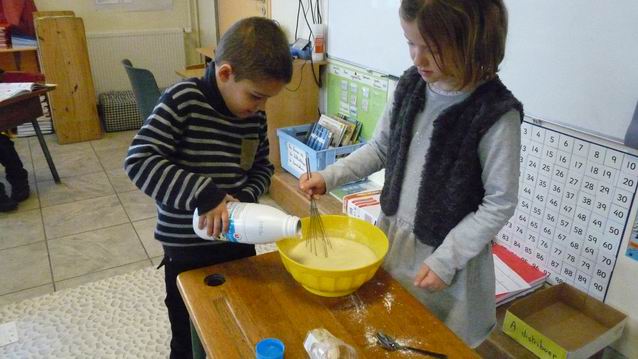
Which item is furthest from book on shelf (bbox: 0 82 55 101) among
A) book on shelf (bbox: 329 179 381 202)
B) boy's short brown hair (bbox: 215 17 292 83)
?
boy's short brown hair (bbox: 215 17 292 83)

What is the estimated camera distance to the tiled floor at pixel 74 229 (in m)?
2.26

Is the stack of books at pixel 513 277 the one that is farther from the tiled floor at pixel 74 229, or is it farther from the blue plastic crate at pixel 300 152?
the tiled floor at pixel 74 229

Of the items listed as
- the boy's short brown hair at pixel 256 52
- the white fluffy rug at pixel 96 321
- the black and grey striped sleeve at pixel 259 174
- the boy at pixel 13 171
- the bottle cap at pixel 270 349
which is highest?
the boy's short brown hair at pixel 256 52

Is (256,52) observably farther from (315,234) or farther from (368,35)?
(368,35)

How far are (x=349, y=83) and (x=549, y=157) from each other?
1280mm

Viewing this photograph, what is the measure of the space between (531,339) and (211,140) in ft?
3.38

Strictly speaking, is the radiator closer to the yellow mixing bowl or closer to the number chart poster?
the yellow mixing bowl

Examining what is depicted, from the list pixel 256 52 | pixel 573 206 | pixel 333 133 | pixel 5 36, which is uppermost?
pixel 256 52

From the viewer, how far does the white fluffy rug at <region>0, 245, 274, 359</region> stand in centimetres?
180

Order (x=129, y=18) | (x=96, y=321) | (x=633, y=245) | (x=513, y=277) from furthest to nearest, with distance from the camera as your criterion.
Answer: (x=129, y=18) → (x=96, y=321) → (x=513, y=277) → (x=633, y=245)

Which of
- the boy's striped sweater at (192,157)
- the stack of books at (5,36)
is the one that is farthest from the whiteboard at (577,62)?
the stack of books at (5,36)

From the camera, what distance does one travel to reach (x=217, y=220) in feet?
3.17

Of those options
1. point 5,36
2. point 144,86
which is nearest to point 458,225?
point 144,86

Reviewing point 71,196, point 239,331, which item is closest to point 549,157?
point 239,331
